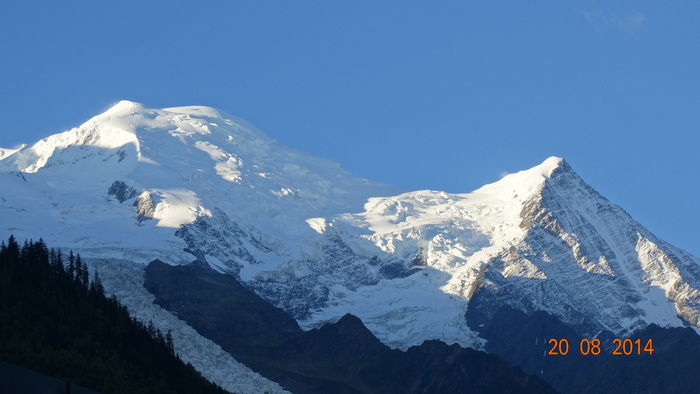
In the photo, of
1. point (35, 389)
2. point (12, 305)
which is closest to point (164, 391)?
point (12, 305)

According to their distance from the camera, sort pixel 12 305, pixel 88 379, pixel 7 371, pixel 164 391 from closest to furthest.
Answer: pixel 7 371 → pixel 88 379 → pixel 164 391 → pixel 12 305

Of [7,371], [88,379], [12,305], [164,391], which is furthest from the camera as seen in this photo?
[12,305]

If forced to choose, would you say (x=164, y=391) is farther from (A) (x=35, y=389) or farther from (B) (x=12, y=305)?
(A) (x=35, y=389)

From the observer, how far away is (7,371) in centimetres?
10356

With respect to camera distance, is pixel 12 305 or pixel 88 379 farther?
pixel 12 305

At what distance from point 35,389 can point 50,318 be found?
96.5 m

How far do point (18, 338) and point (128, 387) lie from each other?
12.0 m

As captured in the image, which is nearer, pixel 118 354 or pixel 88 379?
pixel 88 379

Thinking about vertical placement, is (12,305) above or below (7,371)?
above

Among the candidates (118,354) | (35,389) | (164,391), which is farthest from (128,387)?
(35,389)

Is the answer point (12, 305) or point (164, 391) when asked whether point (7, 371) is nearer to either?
point (164, 391)

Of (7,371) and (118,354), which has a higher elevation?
(118,354)

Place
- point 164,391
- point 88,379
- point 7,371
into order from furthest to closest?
1. point 164,391
2. point 88,379
3. point 7,371

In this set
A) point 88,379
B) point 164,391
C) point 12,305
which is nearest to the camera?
point 88,379
